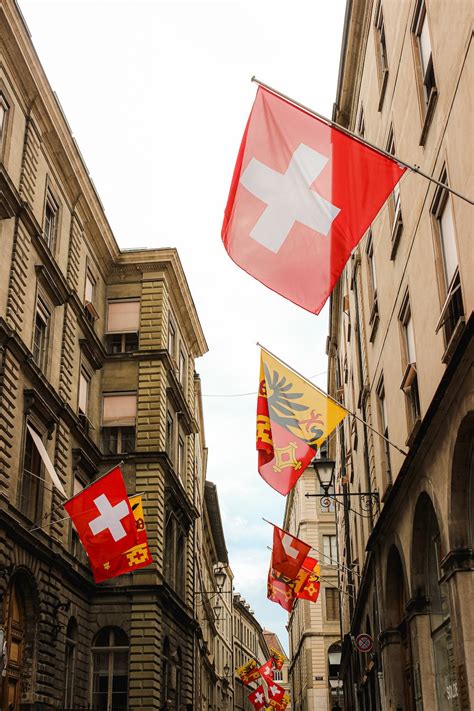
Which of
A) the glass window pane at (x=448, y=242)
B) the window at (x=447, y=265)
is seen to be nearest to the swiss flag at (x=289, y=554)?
the window at (x=447, y=265)

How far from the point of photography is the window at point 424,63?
14938mm

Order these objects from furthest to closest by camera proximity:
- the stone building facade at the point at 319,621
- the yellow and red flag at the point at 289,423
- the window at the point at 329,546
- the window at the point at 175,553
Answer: the window at the point at 329,546 → the stone building facade at the point at 319,621 → the window at the point at 175,553 → the yellow and red flag at the point at 289,423

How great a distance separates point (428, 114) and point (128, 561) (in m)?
15.2

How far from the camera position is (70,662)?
30.4 m

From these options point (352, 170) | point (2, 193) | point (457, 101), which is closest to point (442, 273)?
point (457, 101)

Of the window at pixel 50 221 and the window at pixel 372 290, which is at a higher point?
the window at pixel 50 221

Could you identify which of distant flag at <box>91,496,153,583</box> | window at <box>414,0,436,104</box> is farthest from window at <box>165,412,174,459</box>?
window at <box>414,0,436,104</box>

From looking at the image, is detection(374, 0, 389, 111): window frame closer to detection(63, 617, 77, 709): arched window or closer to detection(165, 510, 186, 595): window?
detection(63, 617, 77, 709): arched window

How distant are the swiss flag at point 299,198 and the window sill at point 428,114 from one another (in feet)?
13.2

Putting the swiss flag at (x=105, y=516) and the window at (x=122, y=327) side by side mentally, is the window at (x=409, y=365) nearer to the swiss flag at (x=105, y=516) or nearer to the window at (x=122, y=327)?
the swiss flag at (x=105, y=516)

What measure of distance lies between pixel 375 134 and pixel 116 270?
63.8 ft

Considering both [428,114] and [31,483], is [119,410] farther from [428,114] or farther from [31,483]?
[428,114]

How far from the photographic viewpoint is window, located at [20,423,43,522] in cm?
2573

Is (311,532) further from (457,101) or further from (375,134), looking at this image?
(457,101)
